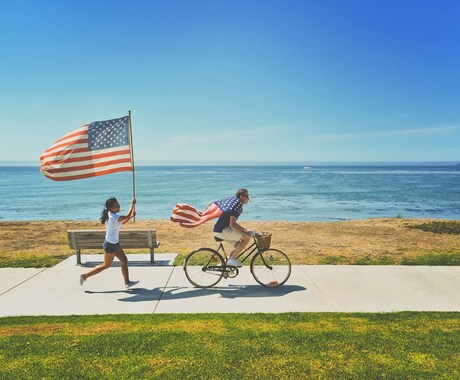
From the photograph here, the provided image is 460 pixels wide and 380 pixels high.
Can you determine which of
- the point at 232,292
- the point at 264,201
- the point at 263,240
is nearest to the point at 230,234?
the point at 263,240

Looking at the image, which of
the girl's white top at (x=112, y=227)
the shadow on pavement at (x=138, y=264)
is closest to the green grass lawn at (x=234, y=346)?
the girl's white top at (x=112, y=227)

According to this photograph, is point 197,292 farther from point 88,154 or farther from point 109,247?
point 88,154

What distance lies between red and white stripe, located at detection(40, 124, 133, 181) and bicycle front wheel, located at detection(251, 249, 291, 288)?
3622mm

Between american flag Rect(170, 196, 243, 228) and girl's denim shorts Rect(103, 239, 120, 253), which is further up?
american flag Rect(170, 196, 243, 228)

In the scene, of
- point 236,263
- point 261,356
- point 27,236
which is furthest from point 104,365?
point 27,236

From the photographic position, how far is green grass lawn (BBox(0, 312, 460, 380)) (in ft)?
13.3

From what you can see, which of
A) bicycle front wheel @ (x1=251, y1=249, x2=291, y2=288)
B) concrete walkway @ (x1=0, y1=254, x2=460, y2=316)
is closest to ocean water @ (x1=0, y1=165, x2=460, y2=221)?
concrete walkway @ (x1=0, y1=254, x2=460, y2=316)

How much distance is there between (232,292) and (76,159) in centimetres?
467

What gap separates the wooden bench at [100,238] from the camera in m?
8.46

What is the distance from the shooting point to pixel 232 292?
Result: 22.4ft

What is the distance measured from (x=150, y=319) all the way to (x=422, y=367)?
3.62 m

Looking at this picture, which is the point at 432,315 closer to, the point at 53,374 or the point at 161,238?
the point at 53,374

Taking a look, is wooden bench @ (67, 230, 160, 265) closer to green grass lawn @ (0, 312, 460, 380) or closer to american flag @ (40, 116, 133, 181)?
american flag @ (40, 116, 133, 181)

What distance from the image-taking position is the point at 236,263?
7.01 metres
